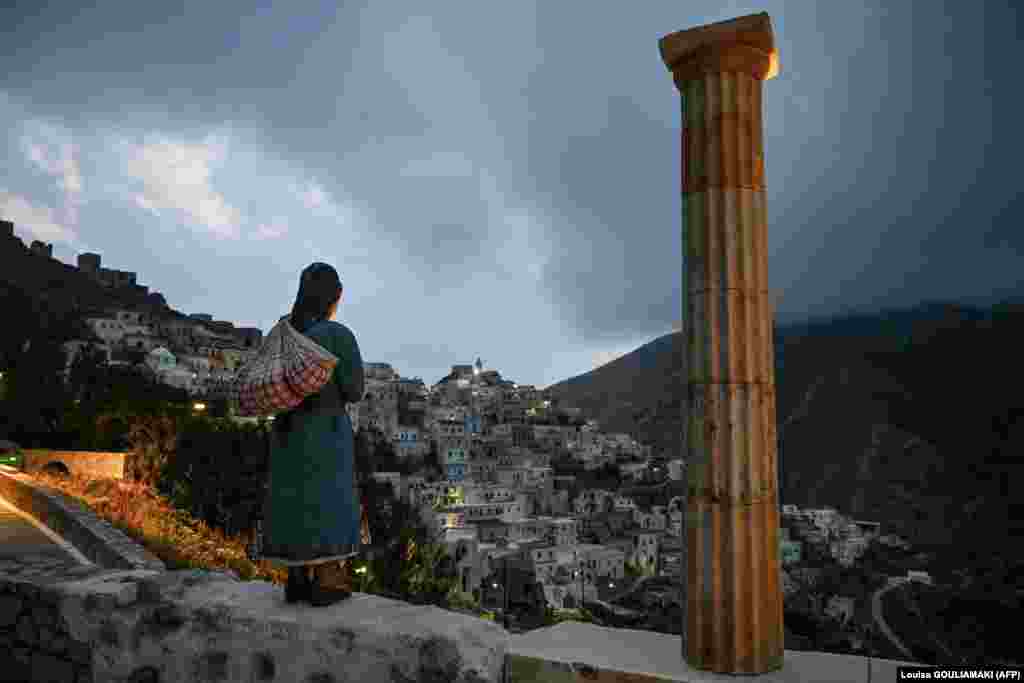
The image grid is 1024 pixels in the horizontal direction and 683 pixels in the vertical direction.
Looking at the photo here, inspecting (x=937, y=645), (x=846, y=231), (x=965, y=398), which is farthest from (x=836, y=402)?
(x=846, y=231)

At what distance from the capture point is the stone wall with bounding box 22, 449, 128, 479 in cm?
2070

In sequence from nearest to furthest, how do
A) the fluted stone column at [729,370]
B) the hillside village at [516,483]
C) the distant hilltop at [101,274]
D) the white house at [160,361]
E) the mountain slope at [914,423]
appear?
the fluted stone column at [729,370], the mountain slope at [914,423], the hillside village at [516,483], the white house at [160,361], the distant hilltop at [101,274]

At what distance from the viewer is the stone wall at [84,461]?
2070cm

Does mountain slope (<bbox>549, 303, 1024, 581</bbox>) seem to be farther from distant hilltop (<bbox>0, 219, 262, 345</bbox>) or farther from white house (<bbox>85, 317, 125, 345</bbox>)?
white house (<bbox>85, 317, 125, 345</bbox>)

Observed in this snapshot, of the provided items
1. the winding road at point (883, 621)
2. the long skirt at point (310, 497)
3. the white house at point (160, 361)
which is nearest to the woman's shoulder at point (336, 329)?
the long skirt at point (310, 497)

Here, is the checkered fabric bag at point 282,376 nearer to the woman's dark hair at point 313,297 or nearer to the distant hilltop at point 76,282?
the woman's dark hair at point 313,297

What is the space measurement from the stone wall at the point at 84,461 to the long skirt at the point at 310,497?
68.1 feet

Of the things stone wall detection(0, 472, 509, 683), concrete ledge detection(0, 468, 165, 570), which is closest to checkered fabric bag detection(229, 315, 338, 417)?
→ stone wall detection(0, 472, 509, 683)

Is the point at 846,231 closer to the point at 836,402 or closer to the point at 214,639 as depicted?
the point at 836,402

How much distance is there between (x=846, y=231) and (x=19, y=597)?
12351 cm

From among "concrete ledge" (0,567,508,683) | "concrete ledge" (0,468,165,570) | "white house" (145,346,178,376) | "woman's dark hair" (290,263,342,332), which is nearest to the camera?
"concrete ledge" (0,567,508,683)

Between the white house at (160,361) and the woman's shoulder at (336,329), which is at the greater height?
the white house at (160,361)

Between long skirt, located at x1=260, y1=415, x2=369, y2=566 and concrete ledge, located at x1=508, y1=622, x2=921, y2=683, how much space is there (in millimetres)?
926

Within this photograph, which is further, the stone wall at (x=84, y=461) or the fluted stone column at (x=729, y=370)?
the stone wall at (x=84, y=461)
